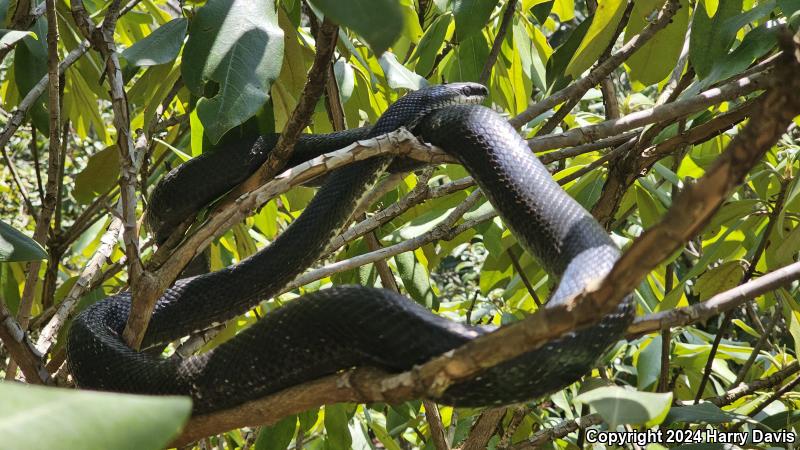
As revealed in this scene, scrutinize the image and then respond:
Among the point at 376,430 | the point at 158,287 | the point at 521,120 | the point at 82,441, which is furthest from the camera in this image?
the point at 376,430

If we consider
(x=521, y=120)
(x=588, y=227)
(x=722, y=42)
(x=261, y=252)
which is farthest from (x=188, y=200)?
(x=722, y=42)

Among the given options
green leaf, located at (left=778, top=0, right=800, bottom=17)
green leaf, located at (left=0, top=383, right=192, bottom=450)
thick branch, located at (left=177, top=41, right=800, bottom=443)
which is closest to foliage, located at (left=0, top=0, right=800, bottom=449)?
green leaf, located at (left=778, top=0, right=800, bottom=17)

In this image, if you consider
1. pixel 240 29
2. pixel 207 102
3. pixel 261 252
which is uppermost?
pixel 240 29

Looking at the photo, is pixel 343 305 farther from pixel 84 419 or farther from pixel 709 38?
pixel 709 38

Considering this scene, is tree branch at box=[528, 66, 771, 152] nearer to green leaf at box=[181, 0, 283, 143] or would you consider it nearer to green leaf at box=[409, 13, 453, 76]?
green leaf at box=[409, 13, 453, 76]

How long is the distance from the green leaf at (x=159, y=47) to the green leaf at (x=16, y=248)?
49cm

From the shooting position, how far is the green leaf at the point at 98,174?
9.60 ft

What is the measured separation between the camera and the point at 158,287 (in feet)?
6.41

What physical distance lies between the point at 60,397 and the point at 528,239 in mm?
1625

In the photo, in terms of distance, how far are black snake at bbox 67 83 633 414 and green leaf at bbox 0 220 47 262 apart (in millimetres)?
354

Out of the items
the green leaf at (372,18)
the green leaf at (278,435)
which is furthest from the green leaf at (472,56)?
the green leaf at (372,18)

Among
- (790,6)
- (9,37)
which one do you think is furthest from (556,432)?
(9,37)

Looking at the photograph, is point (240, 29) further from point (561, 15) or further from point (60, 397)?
point (561, 15)

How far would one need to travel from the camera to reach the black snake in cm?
167
